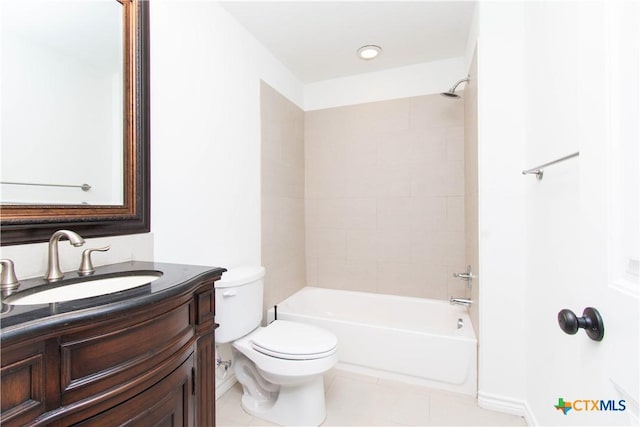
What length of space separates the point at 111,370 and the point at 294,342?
98cm

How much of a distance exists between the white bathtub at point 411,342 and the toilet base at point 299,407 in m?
0.50

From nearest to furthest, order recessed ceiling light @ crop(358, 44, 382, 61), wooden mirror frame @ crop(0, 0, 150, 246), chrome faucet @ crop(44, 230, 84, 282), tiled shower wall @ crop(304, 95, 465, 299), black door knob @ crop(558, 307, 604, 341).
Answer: black door knob @ crop(558, 307, 604, 341) → chrome faucet @ crop(44, 230, 84, 282) → wooden mirror frame @ crop(0, 0, 150, 246) → recessed ceiling light @ crop(358, 44, 382, 61) → tiled shower wall @ crop(304, 95, 465, 299)

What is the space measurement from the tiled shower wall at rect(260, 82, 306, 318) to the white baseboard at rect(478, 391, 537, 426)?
148 centimetres

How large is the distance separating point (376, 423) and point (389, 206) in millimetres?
1605

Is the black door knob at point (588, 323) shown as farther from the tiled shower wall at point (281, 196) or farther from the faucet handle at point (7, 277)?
the tiled shower wall at point (281, 196)

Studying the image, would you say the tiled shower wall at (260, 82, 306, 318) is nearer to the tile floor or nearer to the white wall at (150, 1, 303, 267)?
the white wall at (150, 1, 303, 267)

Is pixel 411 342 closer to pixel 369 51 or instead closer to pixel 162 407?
pixel 162 407

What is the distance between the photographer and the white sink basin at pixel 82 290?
80 cm

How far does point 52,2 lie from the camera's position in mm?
1029

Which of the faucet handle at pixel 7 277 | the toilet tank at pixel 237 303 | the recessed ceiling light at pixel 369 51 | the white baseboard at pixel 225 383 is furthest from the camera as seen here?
the recessed ceiling light at pixel 369 51

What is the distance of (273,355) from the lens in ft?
4.82

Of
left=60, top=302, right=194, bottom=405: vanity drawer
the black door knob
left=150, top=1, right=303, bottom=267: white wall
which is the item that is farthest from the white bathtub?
left=60, top=302, right=194, bottom=405: vanity drawer

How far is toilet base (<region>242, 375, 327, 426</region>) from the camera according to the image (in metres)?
1.51

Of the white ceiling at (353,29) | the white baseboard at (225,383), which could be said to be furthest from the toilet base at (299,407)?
the white ceiling at (353,29)
